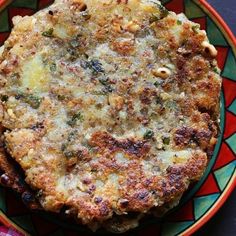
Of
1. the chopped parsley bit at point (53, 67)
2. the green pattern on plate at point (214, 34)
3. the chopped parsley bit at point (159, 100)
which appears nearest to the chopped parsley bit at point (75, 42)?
the chopped parsley bit at point (53, 67)

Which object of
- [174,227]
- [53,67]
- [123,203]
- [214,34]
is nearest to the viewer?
[123,203]

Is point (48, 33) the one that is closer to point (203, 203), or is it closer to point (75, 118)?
point (75, 118)

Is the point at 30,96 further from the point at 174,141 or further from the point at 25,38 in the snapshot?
the point at 174,141

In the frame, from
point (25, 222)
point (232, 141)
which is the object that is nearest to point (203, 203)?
point (232, 141)

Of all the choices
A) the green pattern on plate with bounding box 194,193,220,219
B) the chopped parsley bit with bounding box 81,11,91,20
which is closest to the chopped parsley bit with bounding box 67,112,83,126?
the chopped parsley bit with bounding box 81,11,91,20

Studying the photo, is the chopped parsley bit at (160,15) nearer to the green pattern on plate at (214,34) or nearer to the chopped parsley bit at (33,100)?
the green pattern on plate at (214,34)

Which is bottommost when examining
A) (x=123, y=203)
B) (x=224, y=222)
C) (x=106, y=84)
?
(x=224, y=222)

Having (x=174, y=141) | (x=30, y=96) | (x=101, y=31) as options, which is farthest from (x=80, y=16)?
(x=174, y=141)
